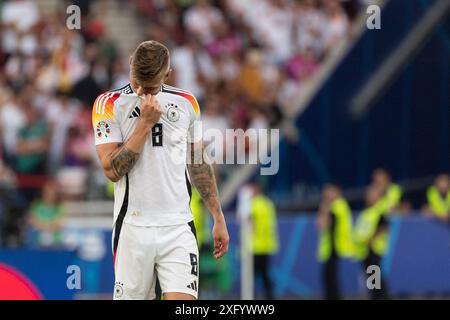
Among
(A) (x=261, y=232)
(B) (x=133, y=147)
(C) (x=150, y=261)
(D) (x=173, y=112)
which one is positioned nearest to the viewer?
(B) (x=133, y=147)

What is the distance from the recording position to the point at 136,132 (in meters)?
7.32

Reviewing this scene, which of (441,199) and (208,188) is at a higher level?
(441,199)

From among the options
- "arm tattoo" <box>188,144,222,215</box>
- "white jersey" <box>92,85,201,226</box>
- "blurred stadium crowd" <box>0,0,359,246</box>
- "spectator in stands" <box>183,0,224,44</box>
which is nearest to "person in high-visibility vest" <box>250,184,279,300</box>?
"blurred stadium crowd" <box>0,0,359,246</box>

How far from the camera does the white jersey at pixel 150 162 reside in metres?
7.45

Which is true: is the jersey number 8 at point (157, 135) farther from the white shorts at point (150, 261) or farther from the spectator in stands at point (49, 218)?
the spectator in stands at point (49, 218)

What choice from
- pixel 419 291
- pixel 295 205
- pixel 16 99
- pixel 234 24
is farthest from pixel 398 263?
pixel 16 99

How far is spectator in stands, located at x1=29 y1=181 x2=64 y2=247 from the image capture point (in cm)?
1780

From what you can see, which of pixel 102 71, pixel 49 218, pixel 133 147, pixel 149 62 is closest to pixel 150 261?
pixel 133 147

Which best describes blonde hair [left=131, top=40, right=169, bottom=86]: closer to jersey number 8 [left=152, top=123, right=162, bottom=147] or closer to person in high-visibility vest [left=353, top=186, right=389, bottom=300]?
jersey number 8 [left=152, top=123, right=162, bottom=147]

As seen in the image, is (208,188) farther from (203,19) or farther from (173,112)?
(203,19)

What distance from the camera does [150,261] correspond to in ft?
24.3

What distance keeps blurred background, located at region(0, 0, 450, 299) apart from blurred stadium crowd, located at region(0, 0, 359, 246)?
0.08 feet

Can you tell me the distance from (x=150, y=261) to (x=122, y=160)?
661 mm

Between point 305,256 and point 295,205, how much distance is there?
Answer: 1082mm
